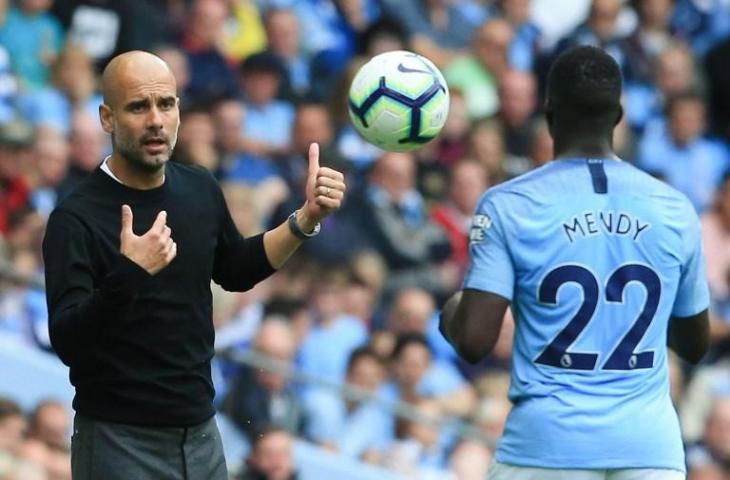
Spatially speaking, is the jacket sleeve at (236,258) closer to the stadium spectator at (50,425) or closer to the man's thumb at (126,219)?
the man's thumb at (126,219)

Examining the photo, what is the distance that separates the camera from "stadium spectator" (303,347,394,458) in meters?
9.90

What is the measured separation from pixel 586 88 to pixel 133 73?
1494mm

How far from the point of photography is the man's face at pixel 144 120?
5.73 metres

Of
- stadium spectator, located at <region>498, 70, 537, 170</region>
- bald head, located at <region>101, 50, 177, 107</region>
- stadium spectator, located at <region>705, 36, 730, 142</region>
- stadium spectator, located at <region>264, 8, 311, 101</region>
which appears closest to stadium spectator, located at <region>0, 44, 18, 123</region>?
stadium spectator, located at <region>264, 8, 311, 101</region>

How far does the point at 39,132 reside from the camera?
1052 centimetres

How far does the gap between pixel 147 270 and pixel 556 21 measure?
34.2ft

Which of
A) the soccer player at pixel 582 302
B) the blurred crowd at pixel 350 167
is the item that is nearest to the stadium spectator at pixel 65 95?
the blurred crowd at pixel 350 167

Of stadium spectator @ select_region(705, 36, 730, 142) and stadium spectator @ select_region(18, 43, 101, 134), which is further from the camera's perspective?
stadium spectator @ select_region(705, 36, 730, 142)

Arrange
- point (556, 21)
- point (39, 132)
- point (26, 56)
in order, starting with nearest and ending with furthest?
point (39, 132) → point (26, 56) → point (556, 21)

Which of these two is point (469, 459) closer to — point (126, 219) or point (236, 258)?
point (236, 258)

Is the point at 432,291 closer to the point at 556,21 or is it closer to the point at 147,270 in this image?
the point at 556,21

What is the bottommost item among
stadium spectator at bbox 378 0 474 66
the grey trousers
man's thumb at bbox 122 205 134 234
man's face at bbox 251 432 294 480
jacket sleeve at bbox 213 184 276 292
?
man's face at bbox 251 432 294 480

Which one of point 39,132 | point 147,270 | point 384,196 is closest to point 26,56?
point 39,132

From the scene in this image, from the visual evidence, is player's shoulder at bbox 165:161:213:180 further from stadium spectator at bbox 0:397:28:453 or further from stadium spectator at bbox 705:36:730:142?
stadium spectator at bbox 705:36:730:142
